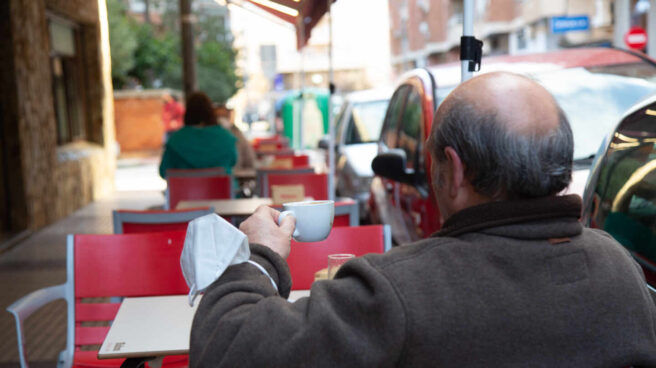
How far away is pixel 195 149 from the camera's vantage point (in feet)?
23.8

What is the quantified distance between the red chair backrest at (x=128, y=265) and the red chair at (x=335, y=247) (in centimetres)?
50

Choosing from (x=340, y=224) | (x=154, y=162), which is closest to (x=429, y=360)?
(x=340, y=224)

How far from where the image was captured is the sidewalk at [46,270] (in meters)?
5.01

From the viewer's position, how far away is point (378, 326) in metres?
1.32

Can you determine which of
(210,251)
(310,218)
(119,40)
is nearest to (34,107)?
Answer: (310,218)

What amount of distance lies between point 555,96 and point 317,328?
334cm

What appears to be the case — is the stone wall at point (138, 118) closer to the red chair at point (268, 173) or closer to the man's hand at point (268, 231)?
the red chair at point (268, 173)

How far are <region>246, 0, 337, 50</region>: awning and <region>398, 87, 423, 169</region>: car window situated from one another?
0.87 meters

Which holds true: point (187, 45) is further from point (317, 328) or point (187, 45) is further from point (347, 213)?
point (317, 328)

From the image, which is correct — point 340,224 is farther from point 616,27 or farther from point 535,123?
point 616,27

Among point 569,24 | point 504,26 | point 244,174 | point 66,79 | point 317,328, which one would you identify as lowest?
point 244,174

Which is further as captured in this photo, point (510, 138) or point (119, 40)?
point (119, 40)

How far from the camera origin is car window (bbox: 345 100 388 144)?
9641mm

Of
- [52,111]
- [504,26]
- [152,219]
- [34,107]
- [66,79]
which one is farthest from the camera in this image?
[504,26]
